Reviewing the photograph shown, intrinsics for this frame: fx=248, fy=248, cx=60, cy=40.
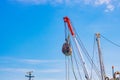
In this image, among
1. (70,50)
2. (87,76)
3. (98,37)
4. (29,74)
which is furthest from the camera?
(29,74)

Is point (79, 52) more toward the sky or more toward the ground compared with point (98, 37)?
more toward the ground

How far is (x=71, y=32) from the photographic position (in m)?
66.8

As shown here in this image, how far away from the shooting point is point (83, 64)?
65.6 meters

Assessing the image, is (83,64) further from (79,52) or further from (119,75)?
(119,75)

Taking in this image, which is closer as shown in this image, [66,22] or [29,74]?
[66,22]

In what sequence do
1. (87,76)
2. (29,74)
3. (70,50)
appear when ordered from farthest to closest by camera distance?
(29,74)
(87,76)
(70,50)

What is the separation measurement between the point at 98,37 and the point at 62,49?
16169 mm

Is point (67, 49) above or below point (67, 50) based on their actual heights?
above

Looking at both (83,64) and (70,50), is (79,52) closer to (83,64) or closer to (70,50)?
(83,64)

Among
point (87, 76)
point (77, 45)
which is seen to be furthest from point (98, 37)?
point (87, 76)

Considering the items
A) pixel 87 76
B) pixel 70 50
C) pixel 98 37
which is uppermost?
pixel 98 37

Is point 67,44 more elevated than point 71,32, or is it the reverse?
point 71,32

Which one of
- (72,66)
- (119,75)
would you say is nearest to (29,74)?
(119,75)

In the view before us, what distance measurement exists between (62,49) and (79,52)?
10793 mm
